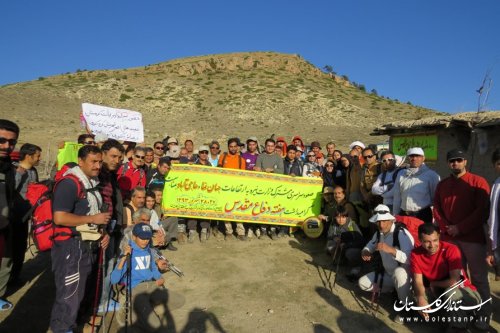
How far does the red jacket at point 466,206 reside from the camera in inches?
184

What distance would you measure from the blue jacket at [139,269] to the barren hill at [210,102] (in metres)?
22.3

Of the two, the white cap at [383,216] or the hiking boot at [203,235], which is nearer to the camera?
the white cap at [383,216]

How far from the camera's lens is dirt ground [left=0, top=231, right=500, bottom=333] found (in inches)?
180

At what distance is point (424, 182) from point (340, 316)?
2.63m

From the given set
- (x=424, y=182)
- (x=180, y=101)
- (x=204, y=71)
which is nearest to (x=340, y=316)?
(x=424, y=182)

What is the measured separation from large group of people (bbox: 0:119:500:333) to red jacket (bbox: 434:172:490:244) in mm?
14

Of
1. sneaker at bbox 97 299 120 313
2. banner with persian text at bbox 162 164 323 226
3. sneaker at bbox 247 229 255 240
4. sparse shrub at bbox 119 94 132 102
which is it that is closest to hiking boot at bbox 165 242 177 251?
banner with persian text at bbox 162 164 323 226

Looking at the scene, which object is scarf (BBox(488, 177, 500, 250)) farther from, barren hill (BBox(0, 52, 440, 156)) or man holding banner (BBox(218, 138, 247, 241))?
barren hill (BBox(0, 52, 440, 156))

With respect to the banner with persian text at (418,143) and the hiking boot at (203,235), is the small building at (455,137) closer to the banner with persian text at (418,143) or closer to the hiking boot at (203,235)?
the banner with persian text at (418,143)

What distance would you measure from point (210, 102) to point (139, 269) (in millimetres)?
44818

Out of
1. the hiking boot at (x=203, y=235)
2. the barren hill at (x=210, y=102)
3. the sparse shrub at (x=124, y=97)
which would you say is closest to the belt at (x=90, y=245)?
the hiking boot at (x=203, y=235)

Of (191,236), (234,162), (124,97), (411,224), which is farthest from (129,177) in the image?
(124,97)

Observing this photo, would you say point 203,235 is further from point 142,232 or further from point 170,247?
point 142,232

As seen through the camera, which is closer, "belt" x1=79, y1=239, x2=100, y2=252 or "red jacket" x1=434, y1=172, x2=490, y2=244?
"belt" x1=79, y1=239, x2=100, y2=252
